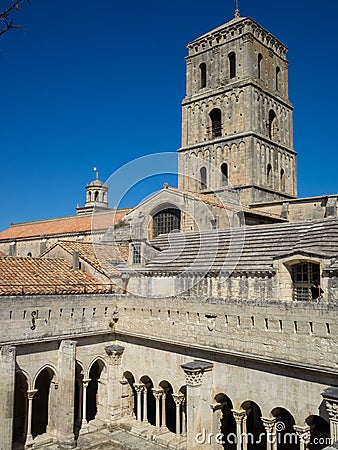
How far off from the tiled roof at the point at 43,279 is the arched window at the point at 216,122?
20679 mm

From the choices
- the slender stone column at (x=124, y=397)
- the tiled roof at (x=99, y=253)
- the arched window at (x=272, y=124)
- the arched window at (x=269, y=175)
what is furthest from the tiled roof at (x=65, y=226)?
the slender stone column at (x=124, y=397)

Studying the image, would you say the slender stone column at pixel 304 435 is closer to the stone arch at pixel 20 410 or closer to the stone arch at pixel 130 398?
the stone arch at pixel 130 398

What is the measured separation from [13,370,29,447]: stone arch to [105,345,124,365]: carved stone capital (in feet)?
11.7

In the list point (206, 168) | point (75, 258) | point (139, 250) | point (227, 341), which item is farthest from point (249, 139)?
point (227, 341)

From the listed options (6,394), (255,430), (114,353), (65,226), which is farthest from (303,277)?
(65,226)

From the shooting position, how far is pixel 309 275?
1538cm

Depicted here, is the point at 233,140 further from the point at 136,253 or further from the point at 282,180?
the point at 136,253

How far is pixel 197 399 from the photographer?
13.6 metres

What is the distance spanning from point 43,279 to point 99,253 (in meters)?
5.01

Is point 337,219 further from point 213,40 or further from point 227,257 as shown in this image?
point 213,40

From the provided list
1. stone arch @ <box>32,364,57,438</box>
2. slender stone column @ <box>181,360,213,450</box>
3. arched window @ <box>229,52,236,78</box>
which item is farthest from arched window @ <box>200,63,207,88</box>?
slender stone column @ <box>181,360,213,450</box>

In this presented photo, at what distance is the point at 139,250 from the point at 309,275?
8893mm

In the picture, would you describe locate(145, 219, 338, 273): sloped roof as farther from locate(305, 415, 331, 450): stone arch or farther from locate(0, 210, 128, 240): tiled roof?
locate(0, 210, 128, 240): tiled roof

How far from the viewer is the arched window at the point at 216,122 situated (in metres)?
36.7
